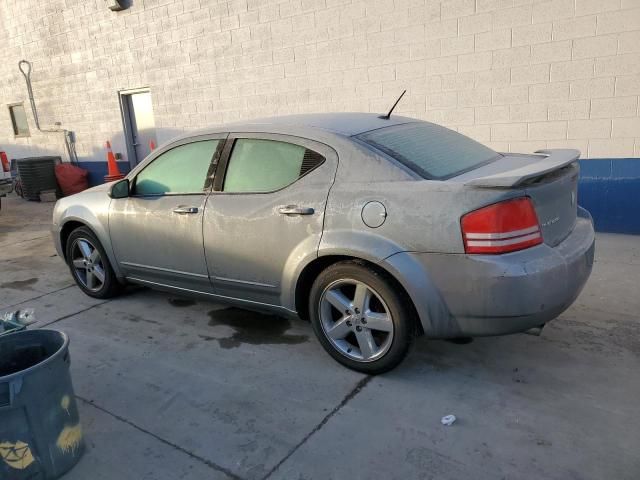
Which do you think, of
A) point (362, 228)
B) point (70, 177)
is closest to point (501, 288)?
point (362, 228)

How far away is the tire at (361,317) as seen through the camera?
2898 millimetres

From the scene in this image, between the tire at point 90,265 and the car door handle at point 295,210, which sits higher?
the car door handle at point 295,210

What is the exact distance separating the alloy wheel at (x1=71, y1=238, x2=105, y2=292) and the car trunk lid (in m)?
3.40

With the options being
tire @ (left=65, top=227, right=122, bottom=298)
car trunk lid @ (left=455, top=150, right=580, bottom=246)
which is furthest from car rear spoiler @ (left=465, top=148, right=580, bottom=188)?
tire @ (left=65, top=227, right=122, bottom=298)

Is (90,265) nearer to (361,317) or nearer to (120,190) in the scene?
(120,190)

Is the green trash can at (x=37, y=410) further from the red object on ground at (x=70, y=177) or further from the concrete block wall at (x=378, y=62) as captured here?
the red object on ground at (x=70, y=177)

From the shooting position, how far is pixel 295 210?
10.4ft

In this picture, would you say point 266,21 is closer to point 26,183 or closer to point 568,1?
point 568,1

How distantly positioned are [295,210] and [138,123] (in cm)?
853

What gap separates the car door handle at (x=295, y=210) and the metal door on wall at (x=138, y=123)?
7.83m

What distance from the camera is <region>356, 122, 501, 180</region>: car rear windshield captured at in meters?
3.03

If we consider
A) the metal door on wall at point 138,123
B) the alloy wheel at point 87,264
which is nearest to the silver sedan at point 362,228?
the alloy wheel at point 87,264

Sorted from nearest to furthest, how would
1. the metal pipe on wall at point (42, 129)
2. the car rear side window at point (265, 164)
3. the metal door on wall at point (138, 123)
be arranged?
the car rear side window at point (265, 164) → the metal door on wall at point (138, 123) → the metal pipe on wall at point (42, 129)

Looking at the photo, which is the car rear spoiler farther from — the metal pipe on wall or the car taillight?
the metal pipe on wall
